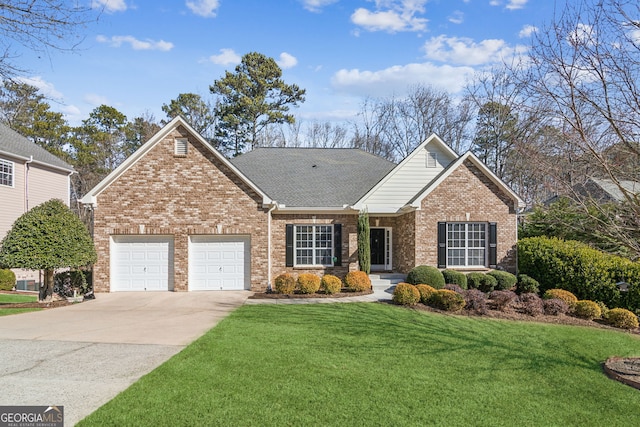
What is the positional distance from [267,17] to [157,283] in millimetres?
10170

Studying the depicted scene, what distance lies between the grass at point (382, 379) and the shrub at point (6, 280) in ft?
39.9

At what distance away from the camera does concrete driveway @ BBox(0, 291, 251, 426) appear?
206 inches

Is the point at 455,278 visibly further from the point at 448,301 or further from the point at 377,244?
the point at 377,244

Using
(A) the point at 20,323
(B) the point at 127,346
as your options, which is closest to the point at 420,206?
(B) the point at 127,346

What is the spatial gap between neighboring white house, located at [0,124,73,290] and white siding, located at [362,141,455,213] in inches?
652

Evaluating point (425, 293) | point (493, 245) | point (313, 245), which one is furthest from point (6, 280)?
point (493, 245)

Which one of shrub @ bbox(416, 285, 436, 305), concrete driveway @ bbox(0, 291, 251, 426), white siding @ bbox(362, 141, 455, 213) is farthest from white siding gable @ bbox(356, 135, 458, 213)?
concrete driveway @ bbox(0, 291, 251, 426)

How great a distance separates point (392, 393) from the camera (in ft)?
17.5

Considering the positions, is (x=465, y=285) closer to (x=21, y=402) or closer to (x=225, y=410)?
(x=225, y=410)

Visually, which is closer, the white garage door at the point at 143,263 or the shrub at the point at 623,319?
the shrub at the point at 623,319

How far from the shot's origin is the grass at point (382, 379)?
4.72 metres

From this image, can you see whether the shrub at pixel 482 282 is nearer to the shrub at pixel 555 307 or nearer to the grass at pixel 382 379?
the shrub at pixel 555 307

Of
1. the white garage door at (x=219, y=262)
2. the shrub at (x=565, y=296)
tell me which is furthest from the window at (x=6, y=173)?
the shrub at (x=565, y=296)

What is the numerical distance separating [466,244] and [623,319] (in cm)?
590
